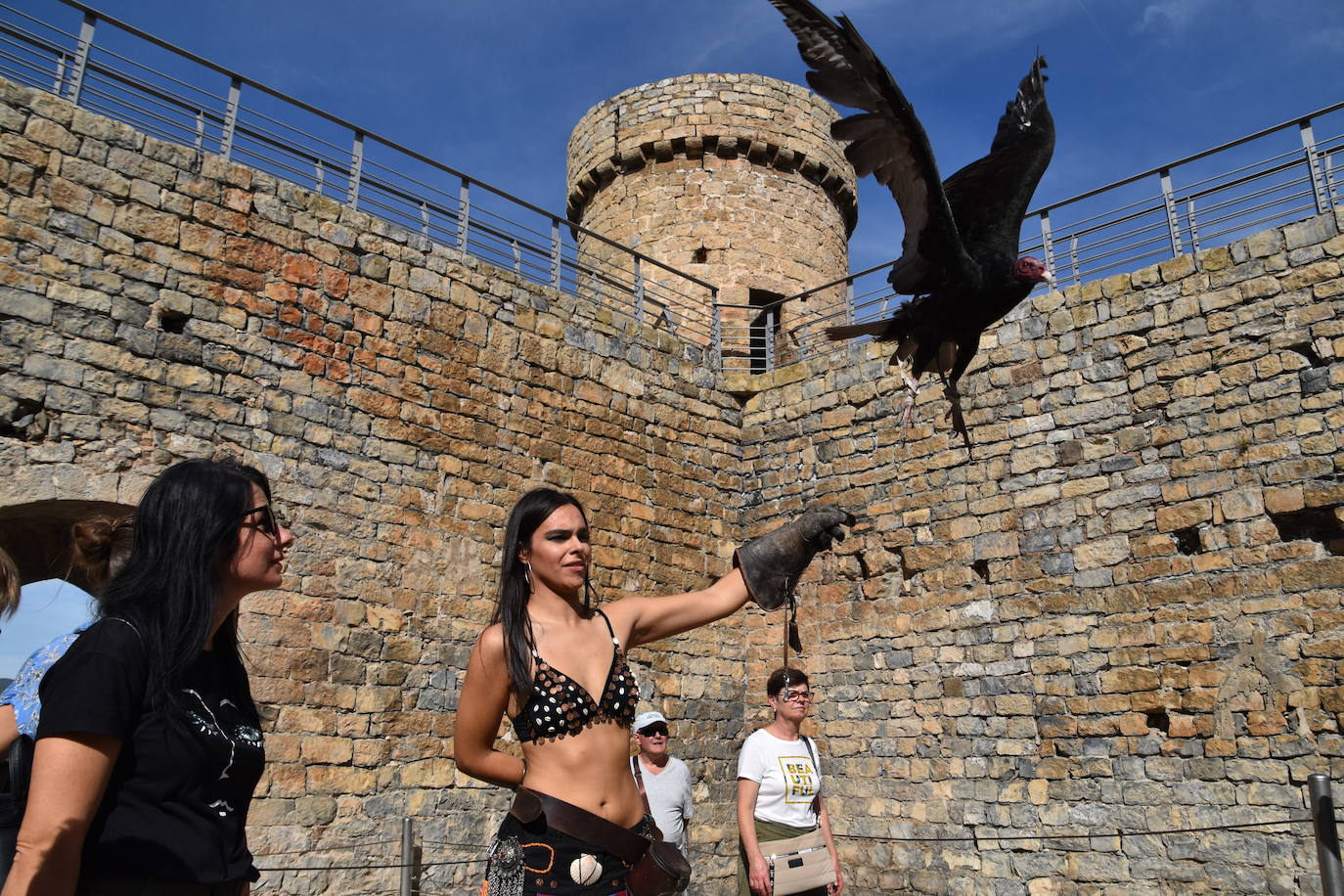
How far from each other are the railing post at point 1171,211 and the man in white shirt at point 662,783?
5.18 metres

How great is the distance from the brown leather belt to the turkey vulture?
6.52 ft

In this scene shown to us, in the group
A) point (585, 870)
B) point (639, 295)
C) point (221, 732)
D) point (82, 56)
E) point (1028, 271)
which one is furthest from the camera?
point (639, 295)

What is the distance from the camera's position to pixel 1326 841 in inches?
139

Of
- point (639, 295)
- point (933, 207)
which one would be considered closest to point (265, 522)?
point (933, 207)

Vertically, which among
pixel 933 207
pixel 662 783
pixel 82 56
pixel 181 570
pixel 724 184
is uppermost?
pixel 724 184

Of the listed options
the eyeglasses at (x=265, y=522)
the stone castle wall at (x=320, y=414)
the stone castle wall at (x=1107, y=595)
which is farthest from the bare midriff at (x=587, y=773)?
the stone castle wall at (x=1107, y=595)

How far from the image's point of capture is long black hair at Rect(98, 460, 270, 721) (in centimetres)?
187

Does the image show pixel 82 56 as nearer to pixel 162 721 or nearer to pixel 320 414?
pixel 320 414

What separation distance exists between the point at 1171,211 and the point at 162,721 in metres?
7.73

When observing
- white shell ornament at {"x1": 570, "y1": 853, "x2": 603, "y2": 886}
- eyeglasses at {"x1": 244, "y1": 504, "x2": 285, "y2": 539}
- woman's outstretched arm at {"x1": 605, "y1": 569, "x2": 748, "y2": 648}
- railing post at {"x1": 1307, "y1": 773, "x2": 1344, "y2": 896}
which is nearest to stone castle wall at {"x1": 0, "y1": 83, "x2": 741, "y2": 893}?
woman's outstretched arm at {"x1": 605, "y1": 569, "x2": 748, "y2": 648}

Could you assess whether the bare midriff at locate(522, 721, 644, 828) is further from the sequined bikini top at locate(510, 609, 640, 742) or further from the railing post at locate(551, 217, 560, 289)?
the railing post at locate(551, 217, 560, 289)

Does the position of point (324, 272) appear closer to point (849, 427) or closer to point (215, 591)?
point (849, 427)

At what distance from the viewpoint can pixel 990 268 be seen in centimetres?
395

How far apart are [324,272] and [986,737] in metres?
5.78
